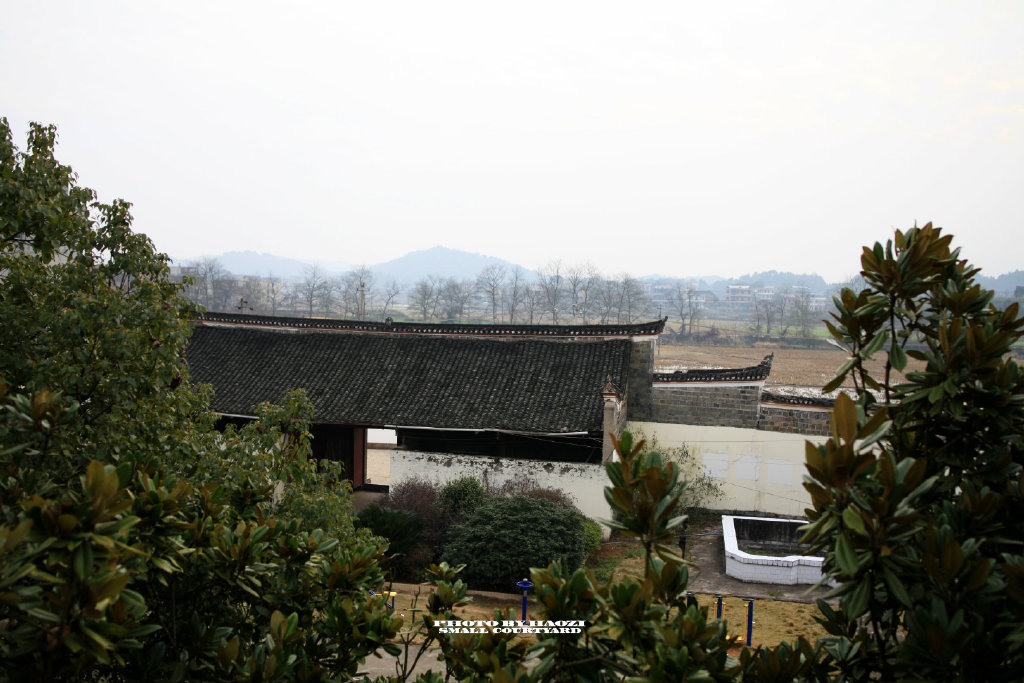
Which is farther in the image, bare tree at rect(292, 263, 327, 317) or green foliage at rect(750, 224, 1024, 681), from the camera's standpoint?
bare tree at rect(292, 263, 327, 317)

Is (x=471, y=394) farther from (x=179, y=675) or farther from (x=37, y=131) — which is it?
(x=179, y=675)

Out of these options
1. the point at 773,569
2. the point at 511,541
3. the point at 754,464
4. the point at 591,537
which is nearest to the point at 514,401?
the point at 591,537

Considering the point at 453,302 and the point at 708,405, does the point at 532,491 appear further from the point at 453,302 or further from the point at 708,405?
the point at 453,302

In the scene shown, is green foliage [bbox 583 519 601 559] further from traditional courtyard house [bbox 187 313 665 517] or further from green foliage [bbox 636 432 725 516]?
green foliage [bbox 636 432 725 516]

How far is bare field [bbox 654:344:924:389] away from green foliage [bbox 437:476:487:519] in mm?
30766

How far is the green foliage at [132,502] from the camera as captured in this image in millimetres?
2455

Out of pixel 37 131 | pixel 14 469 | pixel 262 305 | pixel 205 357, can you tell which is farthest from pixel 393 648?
pixel 262 305

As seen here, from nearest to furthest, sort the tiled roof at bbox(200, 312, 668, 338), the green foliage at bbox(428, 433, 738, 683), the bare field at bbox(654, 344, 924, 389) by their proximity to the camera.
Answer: the green foliage at bbox(428, 433, 738, 683)
the tiled roof at bbox(200, 312, 668, 338)
the bare field at bbox(654, 344, 924, 389)

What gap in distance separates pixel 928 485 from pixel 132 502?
2.84m

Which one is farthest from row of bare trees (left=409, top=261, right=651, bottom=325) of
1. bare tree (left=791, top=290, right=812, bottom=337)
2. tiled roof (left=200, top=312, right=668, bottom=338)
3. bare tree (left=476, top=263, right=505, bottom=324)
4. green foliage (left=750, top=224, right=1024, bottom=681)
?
green foliage (left=750, top=224, right=1024, bottom=681)

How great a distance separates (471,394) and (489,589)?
596 centimetres

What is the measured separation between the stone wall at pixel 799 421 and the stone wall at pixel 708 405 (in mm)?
503

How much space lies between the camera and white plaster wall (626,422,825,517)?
707 inches

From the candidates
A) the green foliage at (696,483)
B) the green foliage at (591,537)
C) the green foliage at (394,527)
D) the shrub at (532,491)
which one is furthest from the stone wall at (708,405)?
the green foliage at (394,527)
